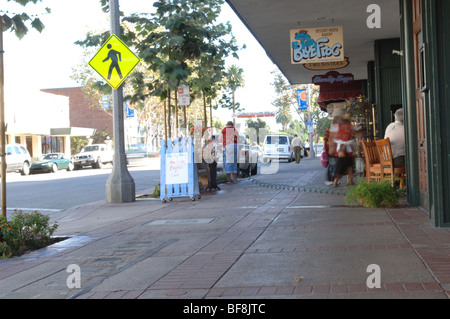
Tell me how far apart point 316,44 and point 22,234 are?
786cm

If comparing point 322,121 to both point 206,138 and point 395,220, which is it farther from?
point 395,220

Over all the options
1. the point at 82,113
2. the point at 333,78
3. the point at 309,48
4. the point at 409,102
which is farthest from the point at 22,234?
the point at 82,113

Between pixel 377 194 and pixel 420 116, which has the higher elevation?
pixel 420 116

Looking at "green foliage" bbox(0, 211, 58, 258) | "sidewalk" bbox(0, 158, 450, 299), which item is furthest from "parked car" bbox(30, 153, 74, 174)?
"green foliage" bbox(0, 211, 58, 258)

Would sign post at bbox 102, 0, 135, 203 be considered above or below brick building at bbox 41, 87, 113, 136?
below

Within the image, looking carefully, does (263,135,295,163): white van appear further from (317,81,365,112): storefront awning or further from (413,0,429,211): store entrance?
(413,0,429,211): store entrance

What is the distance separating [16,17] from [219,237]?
3.68 meters

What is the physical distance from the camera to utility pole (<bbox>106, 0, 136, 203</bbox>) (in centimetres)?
1262

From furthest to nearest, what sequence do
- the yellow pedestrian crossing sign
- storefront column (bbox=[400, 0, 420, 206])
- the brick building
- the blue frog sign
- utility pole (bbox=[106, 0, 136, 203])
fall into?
1. the brick building
2. utility pole (bbox=[106, 0, 136, 203])
3. the blue frog sign
4. the yellow pedestrian crossing sign
5. storefront column (bbox=[400, 0, 420, 206])

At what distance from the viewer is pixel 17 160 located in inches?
1315

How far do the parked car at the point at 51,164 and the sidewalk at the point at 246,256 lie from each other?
27421 mm

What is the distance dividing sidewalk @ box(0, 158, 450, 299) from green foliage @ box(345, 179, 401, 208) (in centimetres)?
23

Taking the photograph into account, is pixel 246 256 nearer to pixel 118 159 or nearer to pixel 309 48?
pixel 118 159

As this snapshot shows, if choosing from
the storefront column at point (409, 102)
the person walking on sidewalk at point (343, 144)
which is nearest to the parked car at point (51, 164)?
the person walking on sidewalk at point (343, 144)
